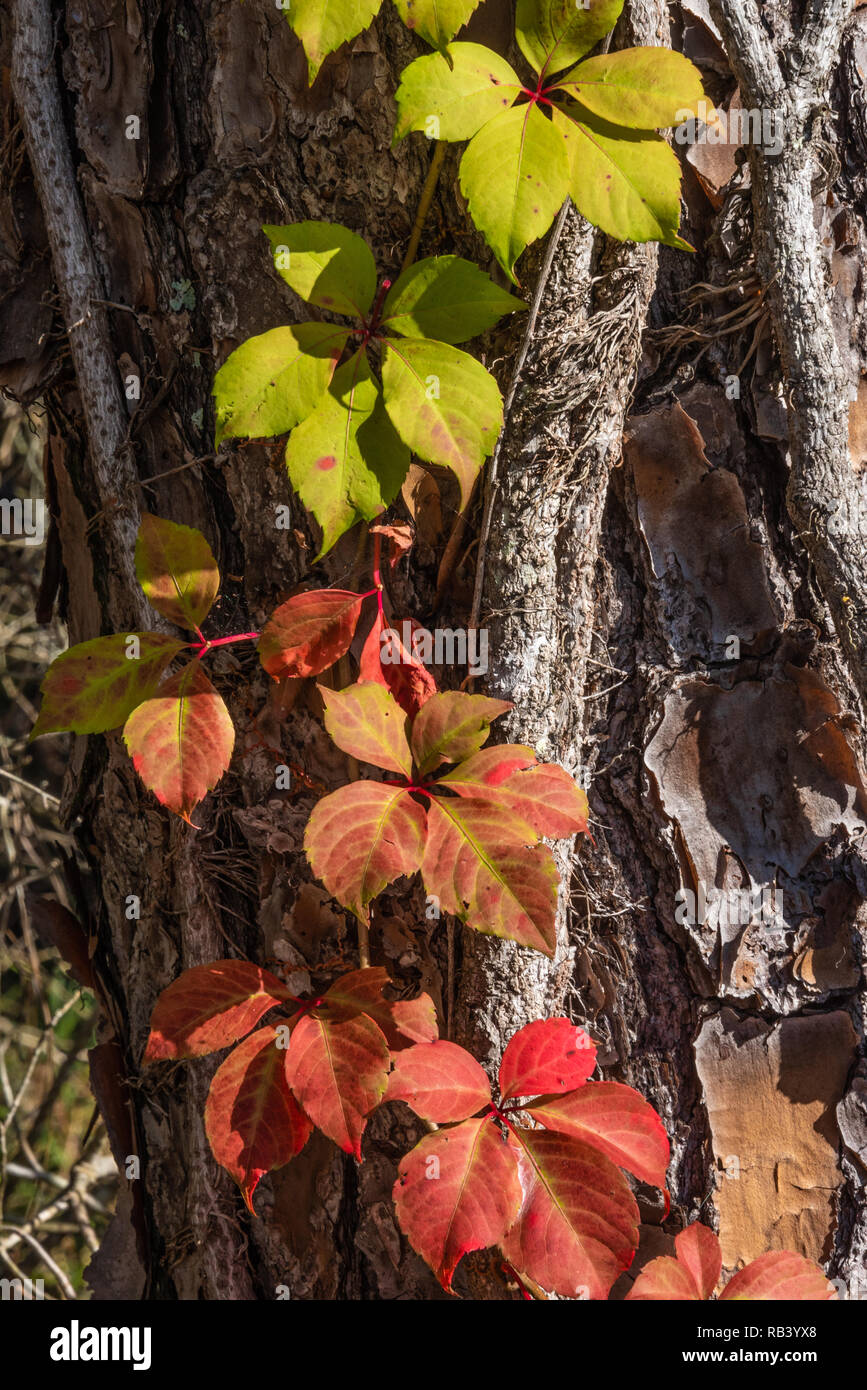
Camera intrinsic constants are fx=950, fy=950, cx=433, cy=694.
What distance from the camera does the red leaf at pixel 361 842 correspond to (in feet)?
2.75

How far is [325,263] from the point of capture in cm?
95

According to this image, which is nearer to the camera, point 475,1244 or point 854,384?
point 475,1244

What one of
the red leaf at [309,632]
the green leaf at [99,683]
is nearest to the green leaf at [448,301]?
the red leaf at [309,632]

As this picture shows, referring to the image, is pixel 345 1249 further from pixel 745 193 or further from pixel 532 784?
pixel 745 193

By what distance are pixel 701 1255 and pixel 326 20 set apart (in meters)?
1.32

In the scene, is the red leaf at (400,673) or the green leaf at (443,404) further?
the red leaf at (400,673)

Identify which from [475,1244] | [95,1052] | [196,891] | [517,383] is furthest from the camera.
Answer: [95,1052]

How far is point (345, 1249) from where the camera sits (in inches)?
44.5

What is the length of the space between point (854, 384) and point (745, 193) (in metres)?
0.26

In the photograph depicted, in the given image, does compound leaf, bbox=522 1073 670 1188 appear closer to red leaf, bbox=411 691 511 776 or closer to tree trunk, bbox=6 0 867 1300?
tree trunk, bbox=6 0 867 1300

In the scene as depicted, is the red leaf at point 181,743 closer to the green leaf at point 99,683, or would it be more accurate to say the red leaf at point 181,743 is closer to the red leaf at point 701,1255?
the green leaf at point 99,683

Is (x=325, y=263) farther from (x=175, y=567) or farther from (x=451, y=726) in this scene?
(x=451, y=726)

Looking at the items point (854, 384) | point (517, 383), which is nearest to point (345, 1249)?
point (517, 383)

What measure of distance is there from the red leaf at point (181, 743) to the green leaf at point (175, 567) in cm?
10
